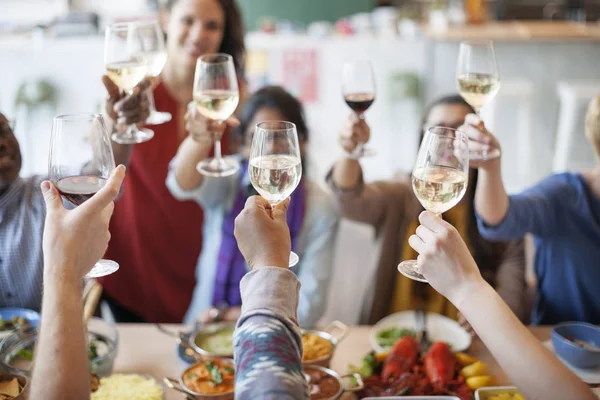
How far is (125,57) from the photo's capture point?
4.73 ft

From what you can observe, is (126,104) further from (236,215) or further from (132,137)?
(236,215)

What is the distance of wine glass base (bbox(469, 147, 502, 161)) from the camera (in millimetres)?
1481

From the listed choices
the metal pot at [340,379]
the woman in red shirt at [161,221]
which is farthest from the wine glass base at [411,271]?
the woman in red shirt at [161,221]

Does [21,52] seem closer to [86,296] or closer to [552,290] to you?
[86,296]

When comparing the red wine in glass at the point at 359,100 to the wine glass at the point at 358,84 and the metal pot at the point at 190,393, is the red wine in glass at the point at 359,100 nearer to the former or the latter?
the wine glass at the point at 358,84

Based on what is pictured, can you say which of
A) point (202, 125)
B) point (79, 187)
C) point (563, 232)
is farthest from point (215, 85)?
point (563, 232)

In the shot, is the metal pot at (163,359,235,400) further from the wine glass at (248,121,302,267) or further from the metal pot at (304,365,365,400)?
the wine glass at (248,121,302,267)

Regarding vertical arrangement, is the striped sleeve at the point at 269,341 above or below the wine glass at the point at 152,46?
below

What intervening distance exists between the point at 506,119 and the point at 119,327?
3.45 metres

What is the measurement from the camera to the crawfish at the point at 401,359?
1.42 metres

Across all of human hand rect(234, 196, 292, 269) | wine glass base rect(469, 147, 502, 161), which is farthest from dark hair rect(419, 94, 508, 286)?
human hand rect(234, 196, 292, 269)

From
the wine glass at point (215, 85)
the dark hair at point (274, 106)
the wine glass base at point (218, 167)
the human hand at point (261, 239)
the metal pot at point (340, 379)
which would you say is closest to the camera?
the human hand at point (261, 239)

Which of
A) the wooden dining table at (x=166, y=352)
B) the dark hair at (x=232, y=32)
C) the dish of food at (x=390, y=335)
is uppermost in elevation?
the dark hair at (x=232, y=32)

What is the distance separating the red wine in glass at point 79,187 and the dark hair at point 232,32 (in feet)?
4.08
